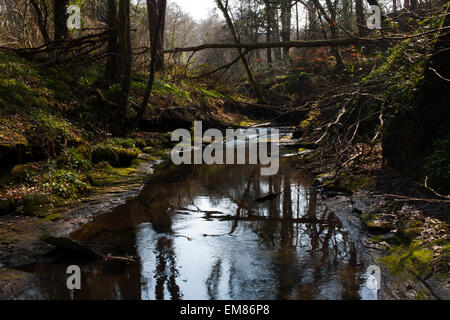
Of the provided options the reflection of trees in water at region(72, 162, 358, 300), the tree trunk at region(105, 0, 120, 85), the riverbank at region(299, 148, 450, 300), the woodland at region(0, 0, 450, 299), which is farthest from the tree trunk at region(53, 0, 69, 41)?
the riverbank at region(299, 148, 450, 300)

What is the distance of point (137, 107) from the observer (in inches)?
501

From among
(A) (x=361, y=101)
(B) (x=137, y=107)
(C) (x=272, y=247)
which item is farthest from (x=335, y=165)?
(B) (x=137, y=107)

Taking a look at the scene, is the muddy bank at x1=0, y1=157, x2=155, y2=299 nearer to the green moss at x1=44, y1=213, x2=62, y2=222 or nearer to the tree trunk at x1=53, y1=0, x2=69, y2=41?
the green moss at x1=44, y1=213, x2=62, y2=222

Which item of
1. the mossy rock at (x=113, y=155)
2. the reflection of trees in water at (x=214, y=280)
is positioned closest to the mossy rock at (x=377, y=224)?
the reflection of trees in water at (x=214, y=280)

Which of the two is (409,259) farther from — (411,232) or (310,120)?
(310,120)

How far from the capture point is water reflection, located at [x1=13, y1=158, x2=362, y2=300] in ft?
11.5

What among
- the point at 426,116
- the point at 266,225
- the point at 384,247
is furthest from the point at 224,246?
the point at 426,116

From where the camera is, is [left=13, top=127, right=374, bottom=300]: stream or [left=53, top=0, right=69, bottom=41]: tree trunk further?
[left=53, top=0, right=69, bottom=41]: tree trunk

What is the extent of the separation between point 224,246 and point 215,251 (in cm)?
20

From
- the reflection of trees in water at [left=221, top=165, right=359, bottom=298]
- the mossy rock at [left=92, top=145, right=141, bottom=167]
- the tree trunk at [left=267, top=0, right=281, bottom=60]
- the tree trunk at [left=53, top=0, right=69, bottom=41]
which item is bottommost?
the reflection of trees in water at [left=221, top=165, right=359, bottom=298]

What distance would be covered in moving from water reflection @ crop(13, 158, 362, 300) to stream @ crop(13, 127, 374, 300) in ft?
0.04

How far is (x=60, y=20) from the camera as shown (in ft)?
37.7

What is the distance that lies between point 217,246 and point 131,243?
3.85 feet

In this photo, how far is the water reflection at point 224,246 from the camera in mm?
3520
